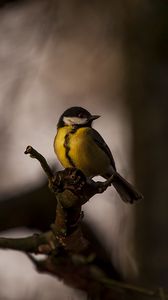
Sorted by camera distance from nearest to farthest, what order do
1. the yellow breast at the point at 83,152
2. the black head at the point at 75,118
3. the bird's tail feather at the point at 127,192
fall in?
the yellow breast at the point at 83,152, the bird's tail feather at the point at 127,192, the black head at the point at 75,118

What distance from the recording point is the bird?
4.07 m

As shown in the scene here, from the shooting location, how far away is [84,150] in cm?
419

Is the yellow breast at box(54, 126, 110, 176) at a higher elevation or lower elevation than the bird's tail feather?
higher

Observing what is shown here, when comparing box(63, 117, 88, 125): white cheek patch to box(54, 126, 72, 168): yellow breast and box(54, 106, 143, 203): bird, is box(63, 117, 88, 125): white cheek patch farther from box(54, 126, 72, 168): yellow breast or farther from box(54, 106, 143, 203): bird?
box(54, 126, 72, 168): yellow breast

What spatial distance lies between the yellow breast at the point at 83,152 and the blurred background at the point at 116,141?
11cm

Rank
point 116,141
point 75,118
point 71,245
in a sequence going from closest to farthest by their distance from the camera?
point 71,245
point 75,118
point 116,141

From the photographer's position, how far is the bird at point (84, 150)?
407 cm

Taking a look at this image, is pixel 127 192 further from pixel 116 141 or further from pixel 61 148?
pixel 116 141

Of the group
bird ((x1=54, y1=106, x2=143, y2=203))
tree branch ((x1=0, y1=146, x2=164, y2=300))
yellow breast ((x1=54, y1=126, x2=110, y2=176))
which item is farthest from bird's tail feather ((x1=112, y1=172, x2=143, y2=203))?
tree branch ((x1=0, y1=146, x2=164, y2=300))

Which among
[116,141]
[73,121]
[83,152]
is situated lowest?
[116,141]

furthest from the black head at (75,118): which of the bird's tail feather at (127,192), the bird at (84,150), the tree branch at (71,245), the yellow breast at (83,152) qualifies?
the tree branch at (71,245)

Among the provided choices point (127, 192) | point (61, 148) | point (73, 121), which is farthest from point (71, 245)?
point (73, 121)

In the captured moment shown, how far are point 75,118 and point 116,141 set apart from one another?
11.4ft

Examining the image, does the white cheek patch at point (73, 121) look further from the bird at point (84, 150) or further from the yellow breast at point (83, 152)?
the yellow breast at point (83, 152)
